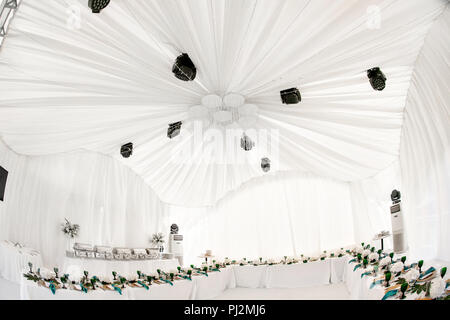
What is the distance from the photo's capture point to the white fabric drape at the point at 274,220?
28.2 ft

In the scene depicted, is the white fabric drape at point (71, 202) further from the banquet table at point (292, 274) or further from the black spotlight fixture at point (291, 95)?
the black spotlight fixture at point (291, 95)

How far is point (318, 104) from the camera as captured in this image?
499 cm

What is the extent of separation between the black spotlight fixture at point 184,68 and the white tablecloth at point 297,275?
12.4 feet

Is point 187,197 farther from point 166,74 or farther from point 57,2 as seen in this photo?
point 57,2

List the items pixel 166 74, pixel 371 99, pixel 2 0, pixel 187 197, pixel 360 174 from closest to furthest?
pixel 2 0 < pixel 166 74 < pixel 371 99 < pixel 360 174 < pixel 187 197

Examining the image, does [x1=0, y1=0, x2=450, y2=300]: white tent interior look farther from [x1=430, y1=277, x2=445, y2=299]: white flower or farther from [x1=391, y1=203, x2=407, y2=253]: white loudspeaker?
[x1=430, y1=277, x2=445, y2=299]: white flower

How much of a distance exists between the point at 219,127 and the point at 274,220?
4515 millimetres

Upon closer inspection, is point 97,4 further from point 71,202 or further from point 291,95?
point 71,202

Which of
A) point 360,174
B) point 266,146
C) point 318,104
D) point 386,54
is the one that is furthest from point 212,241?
point 386,54

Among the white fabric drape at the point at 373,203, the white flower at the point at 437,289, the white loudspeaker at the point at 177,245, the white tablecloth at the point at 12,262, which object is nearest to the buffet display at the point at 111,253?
the white loudspeaker at the point at 177,245

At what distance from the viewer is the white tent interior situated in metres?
3.41

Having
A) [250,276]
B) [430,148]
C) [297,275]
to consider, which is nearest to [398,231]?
[430,148]

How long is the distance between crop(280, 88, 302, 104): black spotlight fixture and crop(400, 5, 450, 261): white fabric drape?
168cm
